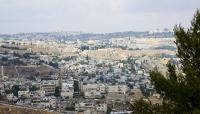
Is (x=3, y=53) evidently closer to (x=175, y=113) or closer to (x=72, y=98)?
(x=72, y=98)

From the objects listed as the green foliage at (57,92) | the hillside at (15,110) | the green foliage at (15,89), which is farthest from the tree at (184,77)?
the green foliage at (57,92)

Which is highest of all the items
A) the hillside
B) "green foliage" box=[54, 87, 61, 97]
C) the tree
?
the tree

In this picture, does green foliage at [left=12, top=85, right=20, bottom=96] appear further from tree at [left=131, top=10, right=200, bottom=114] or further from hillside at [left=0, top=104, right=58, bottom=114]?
tree at [left=131, top=10, right=200, bottom=114]

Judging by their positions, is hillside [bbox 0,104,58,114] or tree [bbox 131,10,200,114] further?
hillside [bbox 0,104,58,114]

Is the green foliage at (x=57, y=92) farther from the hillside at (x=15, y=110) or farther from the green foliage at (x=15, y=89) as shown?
the hillside at (x=15, y=110)

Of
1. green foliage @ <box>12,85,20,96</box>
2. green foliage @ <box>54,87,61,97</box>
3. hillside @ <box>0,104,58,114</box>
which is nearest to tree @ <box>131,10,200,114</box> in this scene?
hillside @ <box>0,104,58,114</box>

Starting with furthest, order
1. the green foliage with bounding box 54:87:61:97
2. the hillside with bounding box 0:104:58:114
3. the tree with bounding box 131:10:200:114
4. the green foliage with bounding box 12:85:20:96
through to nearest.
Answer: the green foliage with bounding box 54:87:61:97 → the green foliage with bounding box 12:85:20:96 → the hillside with bounding box 0:104:58:114 → the tree with bounding box 131:10:200:114

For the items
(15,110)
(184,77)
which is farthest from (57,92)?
(184,77)

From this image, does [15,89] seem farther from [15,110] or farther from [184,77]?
[184,77]
